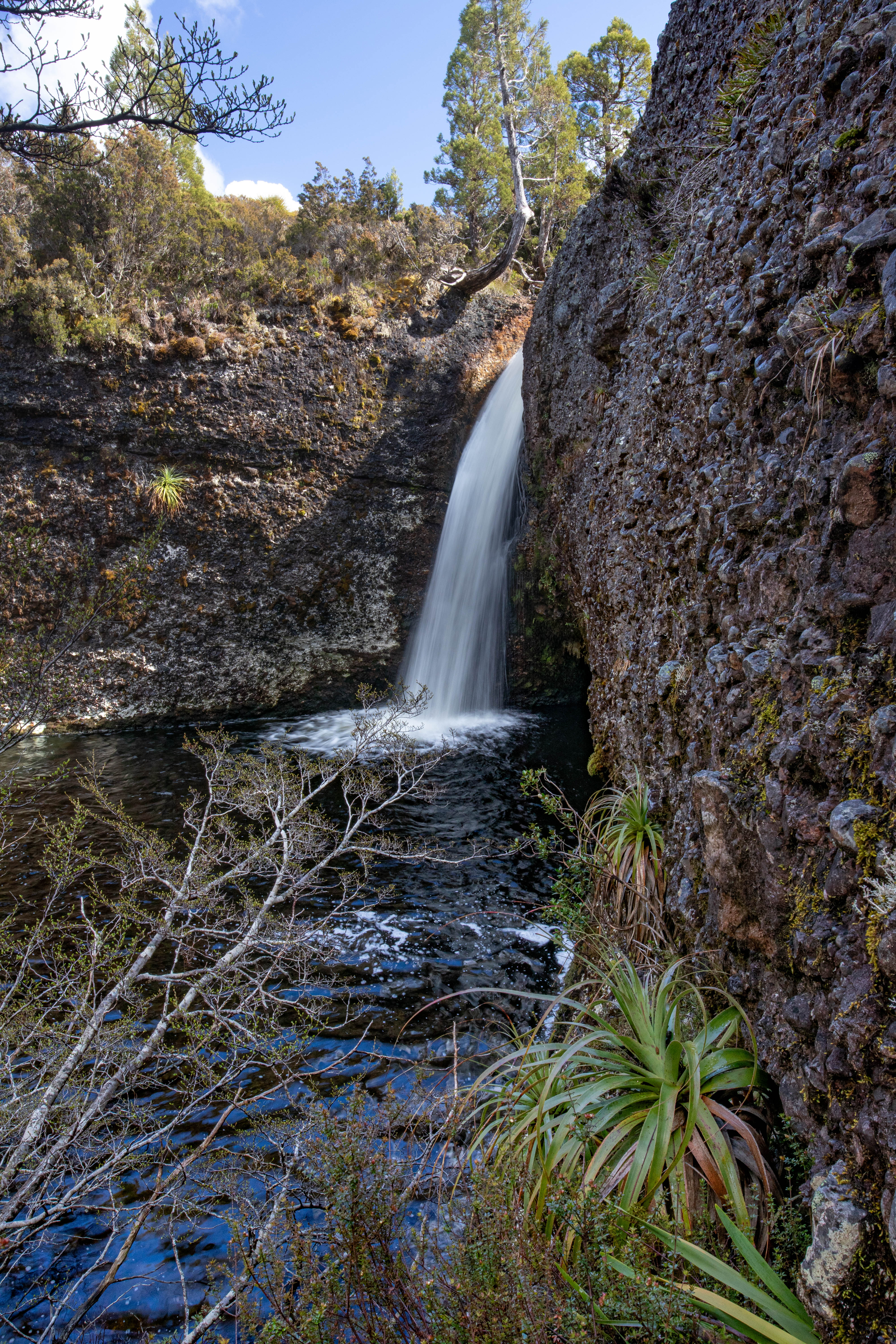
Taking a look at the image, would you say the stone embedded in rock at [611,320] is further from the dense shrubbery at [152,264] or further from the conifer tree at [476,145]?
the conifer tree at [476,145]

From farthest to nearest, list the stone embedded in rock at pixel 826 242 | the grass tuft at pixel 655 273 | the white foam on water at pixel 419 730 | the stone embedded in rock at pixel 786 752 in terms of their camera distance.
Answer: the white foam on water at pixel 419 730
the grass tuft at pixel 655 273
the stone embedded in rock at pixel 826 242
the stone embedded in rock at pixel 786 752

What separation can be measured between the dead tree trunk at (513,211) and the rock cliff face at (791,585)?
895 cm

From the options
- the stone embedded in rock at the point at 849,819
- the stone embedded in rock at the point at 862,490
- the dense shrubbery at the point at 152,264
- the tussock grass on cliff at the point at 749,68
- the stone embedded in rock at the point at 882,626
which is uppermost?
the dense shrubbery at the point at 152,264

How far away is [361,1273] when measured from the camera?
1.77 m

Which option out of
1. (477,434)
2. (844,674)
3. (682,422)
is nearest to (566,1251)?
(844,674)

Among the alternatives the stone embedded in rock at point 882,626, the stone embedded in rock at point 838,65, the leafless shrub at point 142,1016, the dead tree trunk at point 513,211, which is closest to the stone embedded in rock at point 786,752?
the stone embedded in rock at point 882,626

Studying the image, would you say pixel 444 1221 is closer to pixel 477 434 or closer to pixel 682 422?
pixel 682 422

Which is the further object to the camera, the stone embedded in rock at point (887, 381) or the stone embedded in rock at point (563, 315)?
the stone embedded in rock at point (563, 315)

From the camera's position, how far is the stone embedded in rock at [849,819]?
183cm

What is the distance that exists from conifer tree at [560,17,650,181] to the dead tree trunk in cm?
222

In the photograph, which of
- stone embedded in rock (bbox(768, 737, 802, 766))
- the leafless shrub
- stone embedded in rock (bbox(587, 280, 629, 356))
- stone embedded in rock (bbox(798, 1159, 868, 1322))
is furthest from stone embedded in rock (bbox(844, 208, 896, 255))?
stone embedded in rock (bbox(587, 280, 629, 356))

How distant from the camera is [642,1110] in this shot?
6.71ft

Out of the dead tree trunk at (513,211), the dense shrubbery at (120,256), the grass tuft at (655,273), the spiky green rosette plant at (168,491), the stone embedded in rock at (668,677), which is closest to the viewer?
the stone embedded in rock at (668,677)

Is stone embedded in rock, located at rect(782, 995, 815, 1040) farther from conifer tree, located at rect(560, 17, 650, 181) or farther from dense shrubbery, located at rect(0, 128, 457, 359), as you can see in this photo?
conifer tree, located at rect(560, 17, 650, 181)
